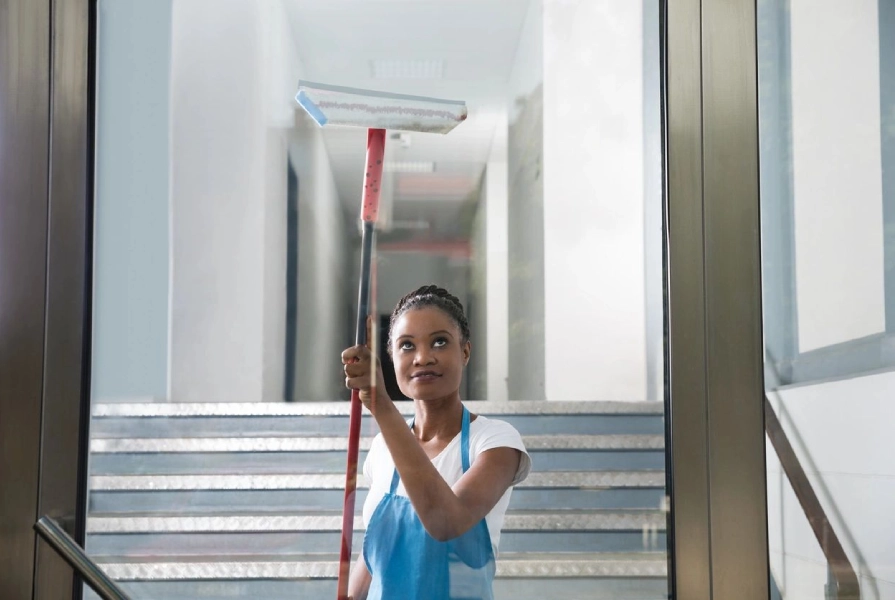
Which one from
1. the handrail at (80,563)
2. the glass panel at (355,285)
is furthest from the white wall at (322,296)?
the handrail at (80,563)

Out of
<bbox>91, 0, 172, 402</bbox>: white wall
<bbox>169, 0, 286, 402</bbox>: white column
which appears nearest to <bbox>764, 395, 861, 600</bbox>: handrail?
<bbox>169, 0, 286, 402</bbox>: white column

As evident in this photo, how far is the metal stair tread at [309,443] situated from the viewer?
1.14 m

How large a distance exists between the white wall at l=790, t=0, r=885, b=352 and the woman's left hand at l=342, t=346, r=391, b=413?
0.55 m

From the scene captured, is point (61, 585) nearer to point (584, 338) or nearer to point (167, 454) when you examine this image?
point (167, 454)

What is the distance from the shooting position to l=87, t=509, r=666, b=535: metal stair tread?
1.15 meters

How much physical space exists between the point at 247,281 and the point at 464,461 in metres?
0.37

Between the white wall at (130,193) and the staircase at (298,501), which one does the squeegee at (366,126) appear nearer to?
the staircase at (298,501)

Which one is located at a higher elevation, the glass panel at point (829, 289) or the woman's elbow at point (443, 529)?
the glass panel at point (829, 289)

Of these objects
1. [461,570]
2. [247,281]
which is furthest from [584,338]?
[247,281]

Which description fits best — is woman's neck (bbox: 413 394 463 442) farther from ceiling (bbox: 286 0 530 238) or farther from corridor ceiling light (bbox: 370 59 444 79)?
corridor ceiling light (bbox: 370 59 444 79)

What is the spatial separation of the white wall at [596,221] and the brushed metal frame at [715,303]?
0.16 ft

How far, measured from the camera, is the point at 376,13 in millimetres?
1206

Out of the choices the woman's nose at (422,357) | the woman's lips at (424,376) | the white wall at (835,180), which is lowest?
the woman's lips at (424,376)

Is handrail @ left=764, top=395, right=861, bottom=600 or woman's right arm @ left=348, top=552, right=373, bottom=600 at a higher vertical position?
handrail @ left=764, top=395, right=861, bottom=600
